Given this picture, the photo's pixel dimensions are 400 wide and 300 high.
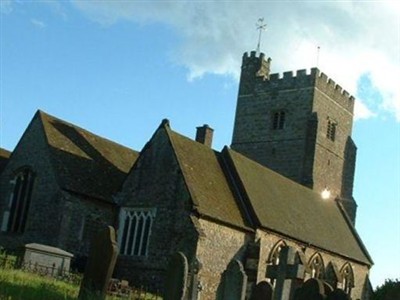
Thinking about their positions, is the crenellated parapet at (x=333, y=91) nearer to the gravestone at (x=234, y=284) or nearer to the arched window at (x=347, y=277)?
the arched window at (x=347, y=277)

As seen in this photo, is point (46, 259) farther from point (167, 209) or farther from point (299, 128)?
point (299, 128)

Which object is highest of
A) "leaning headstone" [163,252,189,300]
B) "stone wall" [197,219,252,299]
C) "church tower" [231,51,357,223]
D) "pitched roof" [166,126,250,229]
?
"church tower" [231,51,357,223]

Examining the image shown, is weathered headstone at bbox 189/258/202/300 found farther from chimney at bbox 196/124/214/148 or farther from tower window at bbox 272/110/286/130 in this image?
tower window at bbox 272/110/286/130

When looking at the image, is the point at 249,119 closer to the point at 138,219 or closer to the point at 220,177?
the point at 220,177

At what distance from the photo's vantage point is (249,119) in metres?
51.2

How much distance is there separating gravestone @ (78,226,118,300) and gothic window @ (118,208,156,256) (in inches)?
569

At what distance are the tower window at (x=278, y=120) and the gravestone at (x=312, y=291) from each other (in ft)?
120

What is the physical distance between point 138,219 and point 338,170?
82.2ft

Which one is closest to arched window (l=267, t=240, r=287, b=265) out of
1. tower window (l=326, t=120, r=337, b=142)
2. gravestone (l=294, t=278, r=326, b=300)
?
gravestone (l=294, t=278, r=326, b=300)

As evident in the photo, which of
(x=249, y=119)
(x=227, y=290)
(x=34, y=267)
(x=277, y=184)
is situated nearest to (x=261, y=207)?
(x=277, y=184)

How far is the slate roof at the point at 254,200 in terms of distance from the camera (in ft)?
94.8

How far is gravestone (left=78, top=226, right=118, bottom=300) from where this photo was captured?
13.3m

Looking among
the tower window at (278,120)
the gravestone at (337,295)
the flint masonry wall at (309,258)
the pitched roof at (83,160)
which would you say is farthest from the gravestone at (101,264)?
the tower window at (278,120)

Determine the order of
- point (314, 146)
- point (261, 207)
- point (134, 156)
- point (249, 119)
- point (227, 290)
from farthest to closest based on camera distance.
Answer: point (249, 119) → point (314, 146) → point (134, 156) → point (261, 207) → point (227, 290)
